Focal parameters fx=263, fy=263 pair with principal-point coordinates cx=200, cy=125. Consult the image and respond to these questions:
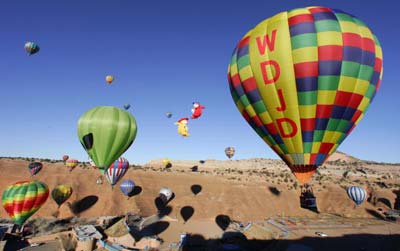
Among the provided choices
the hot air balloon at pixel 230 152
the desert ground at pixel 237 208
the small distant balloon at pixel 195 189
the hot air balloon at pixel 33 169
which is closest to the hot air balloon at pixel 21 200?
the desert ground at pixel 237 208

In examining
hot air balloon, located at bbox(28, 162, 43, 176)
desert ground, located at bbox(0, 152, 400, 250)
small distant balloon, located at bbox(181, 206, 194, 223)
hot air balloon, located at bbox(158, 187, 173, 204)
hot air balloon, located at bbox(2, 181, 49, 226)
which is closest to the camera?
hot air balloon, located at bbox(2, 181, 49, 226)

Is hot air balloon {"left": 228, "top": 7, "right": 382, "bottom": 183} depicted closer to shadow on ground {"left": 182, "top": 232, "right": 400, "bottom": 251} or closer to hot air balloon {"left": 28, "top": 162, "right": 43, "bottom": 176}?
shadow on ground {"left": 182, "top": 232, "right": 400, "bottom": 251}

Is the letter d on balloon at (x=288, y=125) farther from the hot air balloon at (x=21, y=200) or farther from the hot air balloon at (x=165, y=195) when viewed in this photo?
the hot air balloon at (x=165, y=195)

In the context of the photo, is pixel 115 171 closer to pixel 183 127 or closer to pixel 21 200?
pixel 21 200

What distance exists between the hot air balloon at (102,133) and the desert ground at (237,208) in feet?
33.4

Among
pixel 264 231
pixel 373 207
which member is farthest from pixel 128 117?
pixel 373 207

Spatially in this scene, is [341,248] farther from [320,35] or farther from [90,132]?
[90,132]

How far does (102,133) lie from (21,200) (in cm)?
1115

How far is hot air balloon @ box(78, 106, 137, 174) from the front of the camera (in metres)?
22.5

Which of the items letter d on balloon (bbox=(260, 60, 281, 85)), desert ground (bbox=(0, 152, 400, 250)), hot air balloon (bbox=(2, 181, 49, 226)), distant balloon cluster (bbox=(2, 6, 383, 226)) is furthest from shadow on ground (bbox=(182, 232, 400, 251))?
hot air balloon (bbox=(2, 181, 49, 226))

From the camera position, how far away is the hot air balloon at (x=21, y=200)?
2498 centimetres

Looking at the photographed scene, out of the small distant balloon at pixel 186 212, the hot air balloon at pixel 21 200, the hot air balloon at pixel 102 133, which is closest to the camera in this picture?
the hot air balloon at pixel 102 133

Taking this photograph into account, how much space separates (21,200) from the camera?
82.3ft

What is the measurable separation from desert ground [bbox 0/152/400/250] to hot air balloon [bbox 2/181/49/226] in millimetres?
9412
